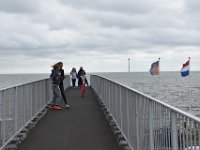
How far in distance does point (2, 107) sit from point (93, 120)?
568cm

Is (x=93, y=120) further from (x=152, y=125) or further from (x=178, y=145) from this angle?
(x=178, y=145)

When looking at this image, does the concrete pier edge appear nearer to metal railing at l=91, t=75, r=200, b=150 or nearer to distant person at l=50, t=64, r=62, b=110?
metal railing at l=91, t=75, r=200, b=150

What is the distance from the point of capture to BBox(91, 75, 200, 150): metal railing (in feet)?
14.0

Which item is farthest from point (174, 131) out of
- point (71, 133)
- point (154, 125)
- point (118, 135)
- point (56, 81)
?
point (56, 81)

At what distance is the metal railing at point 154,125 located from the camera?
4281 mm

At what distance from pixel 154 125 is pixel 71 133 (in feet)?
17.4

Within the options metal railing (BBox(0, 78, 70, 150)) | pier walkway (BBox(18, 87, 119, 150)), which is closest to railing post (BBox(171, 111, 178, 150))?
metal railing (BBox(0, 78, 70, 150))

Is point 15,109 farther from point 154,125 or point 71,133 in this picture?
point 154,125

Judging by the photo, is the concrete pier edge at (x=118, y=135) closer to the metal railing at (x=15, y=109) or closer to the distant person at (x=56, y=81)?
the metal railing at (x=15, y=109)

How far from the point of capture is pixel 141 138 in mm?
7145

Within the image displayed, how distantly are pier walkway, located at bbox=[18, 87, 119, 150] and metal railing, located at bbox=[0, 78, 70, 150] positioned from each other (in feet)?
1.30

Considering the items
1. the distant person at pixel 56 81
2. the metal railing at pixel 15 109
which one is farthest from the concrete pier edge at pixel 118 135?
the distant person at pixel 56 81

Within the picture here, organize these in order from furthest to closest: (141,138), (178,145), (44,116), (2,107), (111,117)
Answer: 1. (44,116)
2. (111,117)
3. (2,107)
4. (141,138)
5. (178,145)

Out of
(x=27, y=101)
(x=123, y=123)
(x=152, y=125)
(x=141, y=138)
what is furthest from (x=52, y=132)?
(x=152, y=125)
